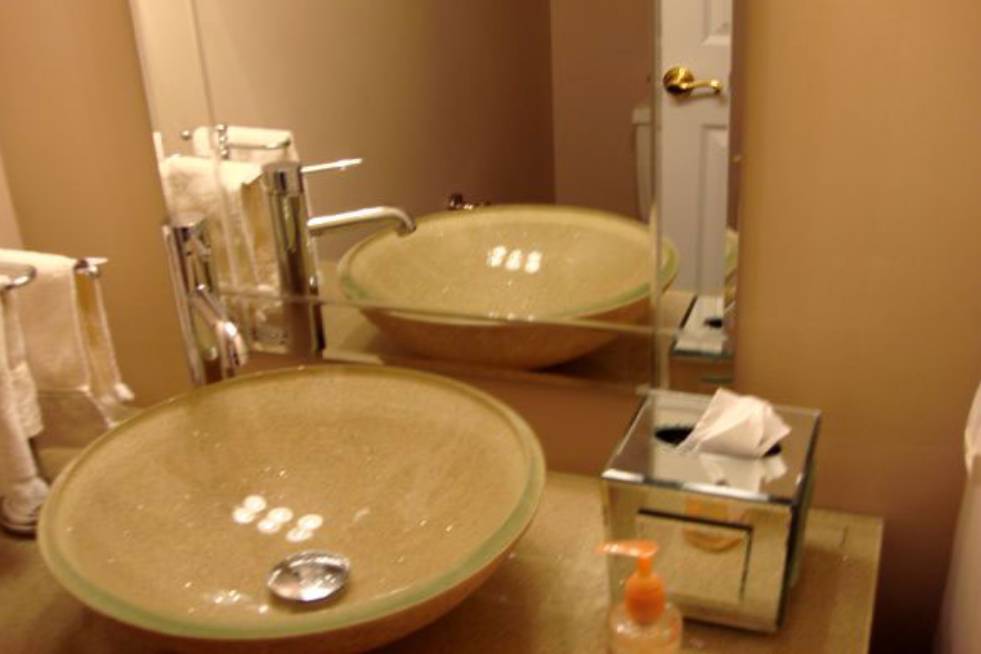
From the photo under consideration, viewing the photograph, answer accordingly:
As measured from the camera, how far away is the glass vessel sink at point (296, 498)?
0.98 metres

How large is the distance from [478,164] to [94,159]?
21.8 inches

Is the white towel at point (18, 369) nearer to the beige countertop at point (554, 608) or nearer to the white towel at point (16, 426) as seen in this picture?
the white towel at point (16, 426)

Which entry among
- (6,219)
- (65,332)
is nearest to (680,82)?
(65,332)

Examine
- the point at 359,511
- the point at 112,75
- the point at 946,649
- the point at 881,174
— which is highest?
the point at 112,75

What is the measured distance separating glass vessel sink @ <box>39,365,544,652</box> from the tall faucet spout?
0.23 metres

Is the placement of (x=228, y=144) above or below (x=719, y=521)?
above

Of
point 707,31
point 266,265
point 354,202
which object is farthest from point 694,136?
point 266,265

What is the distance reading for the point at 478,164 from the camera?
4.37 ft

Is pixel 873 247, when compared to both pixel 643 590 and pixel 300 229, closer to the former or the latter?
pixel 643 590

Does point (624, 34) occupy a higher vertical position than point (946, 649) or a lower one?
higher

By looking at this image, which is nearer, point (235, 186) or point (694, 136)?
point (694, 136)

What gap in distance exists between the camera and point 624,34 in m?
1.17

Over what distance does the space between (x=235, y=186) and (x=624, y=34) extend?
584 mm

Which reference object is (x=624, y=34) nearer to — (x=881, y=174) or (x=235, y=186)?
(x=881, y=174)
